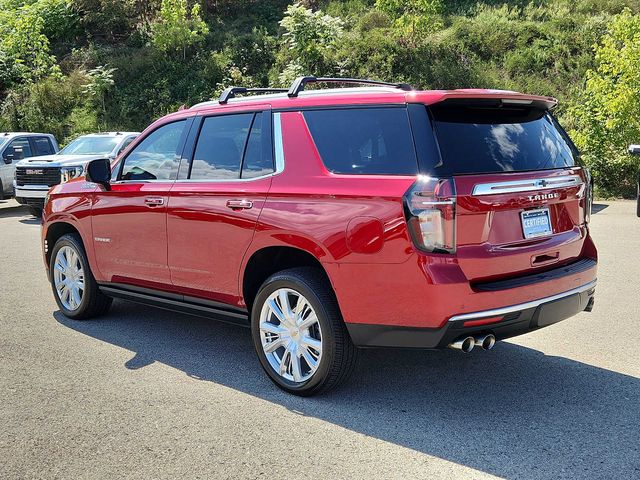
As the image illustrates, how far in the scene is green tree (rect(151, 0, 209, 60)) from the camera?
27.7 metres

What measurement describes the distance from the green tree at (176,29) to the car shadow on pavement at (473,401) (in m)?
24.0

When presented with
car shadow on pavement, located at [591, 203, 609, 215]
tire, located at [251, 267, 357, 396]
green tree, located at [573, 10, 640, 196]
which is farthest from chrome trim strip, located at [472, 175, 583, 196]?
green tree, located at [573, 10, 640, 196]

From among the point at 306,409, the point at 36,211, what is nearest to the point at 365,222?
the point at 306,409

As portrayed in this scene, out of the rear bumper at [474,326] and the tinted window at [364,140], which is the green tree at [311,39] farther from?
the rear bumper at [474,326]

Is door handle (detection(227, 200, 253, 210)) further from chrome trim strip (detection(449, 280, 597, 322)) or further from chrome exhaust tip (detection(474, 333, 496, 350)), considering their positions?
chrome exhaust tip (detection(474, 333, 496, 350))

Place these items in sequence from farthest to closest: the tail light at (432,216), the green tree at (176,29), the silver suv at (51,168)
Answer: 1. the green tree at (176,29)
2. the silver suv at (51,168)
3. the tail light at (432,216)

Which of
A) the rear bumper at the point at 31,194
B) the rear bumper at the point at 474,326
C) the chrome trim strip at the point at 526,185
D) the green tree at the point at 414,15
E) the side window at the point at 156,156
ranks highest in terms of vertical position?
the green tree at the point at 414,15

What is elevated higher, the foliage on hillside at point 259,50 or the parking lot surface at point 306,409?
the foliage on hillside at point 259,50

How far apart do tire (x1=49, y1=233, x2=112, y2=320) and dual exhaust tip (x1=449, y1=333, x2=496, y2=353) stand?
372cm

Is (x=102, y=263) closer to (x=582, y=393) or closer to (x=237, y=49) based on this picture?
(x=582, y=393)

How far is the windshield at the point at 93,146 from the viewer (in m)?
15.4

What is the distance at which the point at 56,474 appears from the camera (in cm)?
352

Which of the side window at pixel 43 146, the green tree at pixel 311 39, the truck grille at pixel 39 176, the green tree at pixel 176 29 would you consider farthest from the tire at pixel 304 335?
the green tree at pixel 176 29

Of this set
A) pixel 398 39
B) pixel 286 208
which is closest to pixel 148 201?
pixel 286 208
